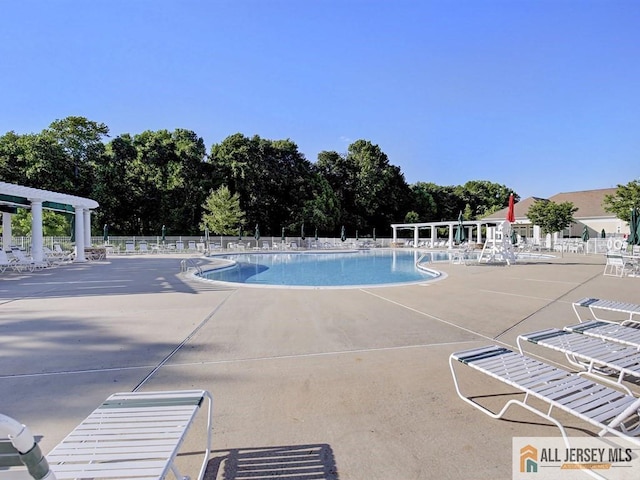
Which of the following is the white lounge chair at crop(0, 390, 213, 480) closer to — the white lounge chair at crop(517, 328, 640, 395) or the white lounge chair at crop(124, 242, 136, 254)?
the white lounge chair at crop(517, 328, 640, 395)

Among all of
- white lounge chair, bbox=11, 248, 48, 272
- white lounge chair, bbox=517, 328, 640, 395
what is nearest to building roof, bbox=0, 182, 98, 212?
white lounge chair, bbox=11, 248, 48, 272

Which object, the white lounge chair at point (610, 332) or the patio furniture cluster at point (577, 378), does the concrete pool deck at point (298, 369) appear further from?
the white lounge chair at point (610, 332)

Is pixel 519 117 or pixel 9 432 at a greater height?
pixel 519 117

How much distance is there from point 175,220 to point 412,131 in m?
22.2

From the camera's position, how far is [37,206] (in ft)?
52.5

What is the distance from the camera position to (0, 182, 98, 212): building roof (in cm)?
1417

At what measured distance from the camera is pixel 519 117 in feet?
79.1

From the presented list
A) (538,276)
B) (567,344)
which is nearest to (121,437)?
(567,344)

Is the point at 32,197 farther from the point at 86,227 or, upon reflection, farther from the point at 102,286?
the point at 102,286

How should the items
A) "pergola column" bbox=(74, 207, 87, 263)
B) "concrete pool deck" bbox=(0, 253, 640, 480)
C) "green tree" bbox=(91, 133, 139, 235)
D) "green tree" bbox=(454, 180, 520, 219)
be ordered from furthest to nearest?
"green tree" bbox=(454, 180, 520, 219), "green tree" bbox=(91, 133, 139, 235), "pergola column" bbox=(74, 207, 87, 263), "concrete pool deck" bbox=(0, 253, 640, 480)

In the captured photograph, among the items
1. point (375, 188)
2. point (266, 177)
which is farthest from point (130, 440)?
point (375, 188)

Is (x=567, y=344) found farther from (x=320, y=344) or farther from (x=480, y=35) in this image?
(x=480, y=35)

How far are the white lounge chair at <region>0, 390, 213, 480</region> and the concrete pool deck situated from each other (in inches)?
14.6

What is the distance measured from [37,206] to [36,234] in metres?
1.28
